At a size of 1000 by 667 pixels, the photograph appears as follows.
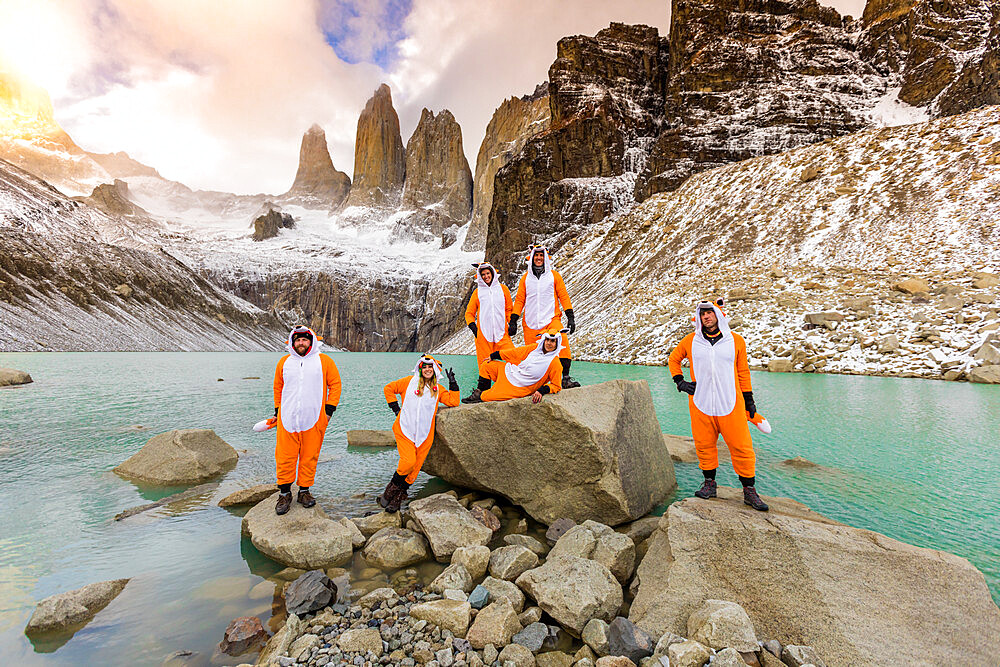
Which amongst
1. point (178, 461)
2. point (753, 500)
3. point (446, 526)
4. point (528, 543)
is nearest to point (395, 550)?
point (446, 526)

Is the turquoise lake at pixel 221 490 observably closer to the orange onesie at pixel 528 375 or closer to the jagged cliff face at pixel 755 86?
the orange onesie at pixel 528 375

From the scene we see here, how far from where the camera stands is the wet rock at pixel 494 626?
11.9 ft

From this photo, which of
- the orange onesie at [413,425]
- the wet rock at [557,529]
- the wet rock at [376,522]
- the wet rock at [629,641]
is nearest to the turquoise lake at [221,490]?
the wet rock at [376,522]

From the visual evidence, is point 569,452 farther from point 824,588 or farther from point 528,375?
point 824,588

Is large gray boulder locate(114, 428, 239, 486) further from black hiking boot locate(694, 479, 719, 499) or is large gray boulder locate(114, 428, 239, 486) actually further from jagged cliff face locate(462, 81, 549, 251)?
jagged cliff face locate(462, 81, 549, 251)

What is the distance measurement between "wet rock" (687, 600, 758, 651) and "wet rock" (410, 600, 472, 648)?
1.91m

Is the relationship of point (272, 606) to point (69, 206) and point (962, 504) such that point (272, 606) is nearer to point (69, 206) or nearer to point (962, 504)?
point (962, 504)

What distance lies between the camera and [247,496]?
715cm

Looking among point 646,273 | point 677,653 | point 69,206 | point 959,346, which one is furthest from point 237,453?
point 69,206

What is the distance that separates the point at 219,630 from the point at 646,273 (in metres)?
44.3

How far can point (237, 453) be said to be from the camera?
9.94 meters

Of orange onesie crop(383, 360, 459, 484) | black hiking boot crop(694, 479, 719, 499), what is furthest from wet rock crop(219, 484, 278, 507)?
black hiking boot crop(694, 479, 719, 499)

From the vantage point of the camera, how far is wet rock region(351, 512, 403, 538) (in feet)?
19.5

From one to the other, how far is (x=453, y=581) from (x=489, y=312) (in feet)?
17.0
